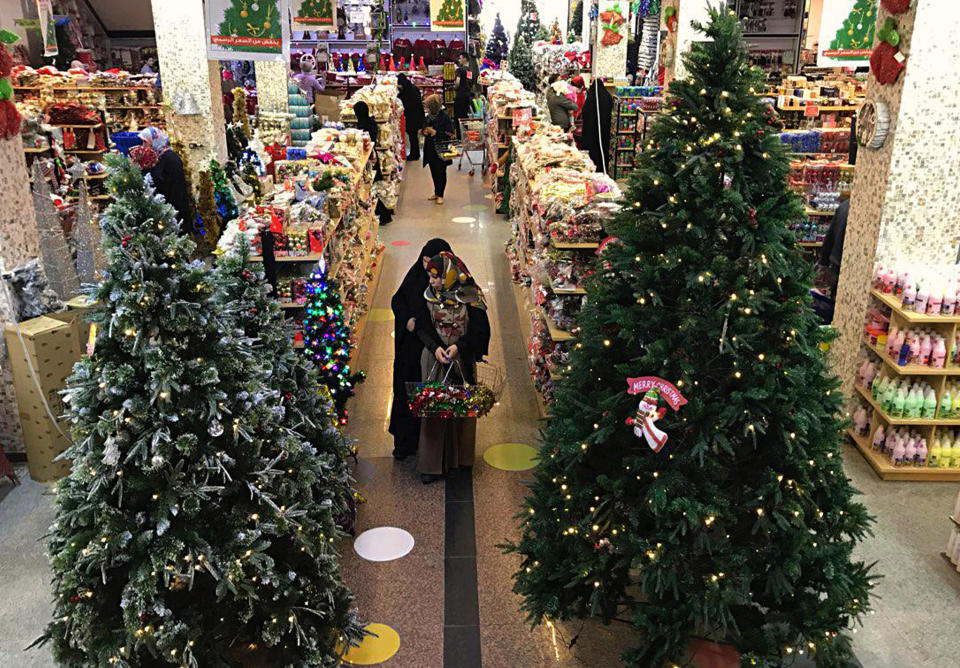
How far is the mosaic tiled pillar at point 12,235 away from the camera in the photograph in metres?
5.24

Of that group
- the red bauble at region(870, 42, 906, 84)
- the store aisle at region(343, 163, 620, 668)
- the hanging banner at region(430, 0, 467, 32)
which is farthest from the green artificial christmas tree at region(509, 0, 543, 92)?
the red bauble at region(870, 42, 906, 84)

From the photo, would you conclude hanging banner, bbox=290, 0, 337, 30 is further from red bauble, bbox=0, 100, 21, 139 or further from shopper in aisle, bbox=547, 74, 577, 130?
red bauble, bbox=0, 100, 21, 139

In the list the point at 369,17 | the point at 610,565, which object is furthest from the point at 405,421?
the point at 369,17

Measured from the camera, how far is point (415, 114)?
15.1m

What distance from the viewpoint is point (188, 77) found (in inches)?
376

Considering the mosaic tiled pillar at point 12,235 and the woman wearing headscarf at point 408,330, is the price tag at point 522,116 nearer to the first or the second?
→ the woman wearing headscarf at point 408,330

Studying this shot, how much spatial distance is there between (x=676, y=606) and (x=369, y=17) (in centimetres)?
2205

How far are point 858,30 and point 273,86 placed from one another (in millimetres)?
9386

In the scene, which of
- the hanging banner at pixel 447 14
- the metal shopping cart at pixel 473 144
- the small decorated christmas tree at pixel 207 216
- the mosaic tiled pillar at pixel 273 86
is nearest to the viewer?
the small decorated christmas tree at pixel 207 216

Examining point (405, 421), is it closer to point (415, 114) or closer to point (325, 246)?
point (325, 246)

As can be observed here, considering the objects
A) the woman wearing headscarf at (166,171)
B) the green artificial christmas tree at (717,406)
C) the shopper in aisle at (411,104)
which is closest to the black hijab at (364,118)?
the woman wearing headscarf at (166,171)

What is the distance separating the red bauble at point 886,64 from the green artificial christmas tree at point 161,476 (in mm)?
4376

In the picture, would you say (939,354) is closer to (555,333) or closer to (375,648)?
(555,333)

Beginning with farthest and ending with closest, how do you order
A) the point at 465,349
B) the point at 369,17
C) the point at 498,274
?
the point at 369,17
the point at 498,274
the point at 465,349
